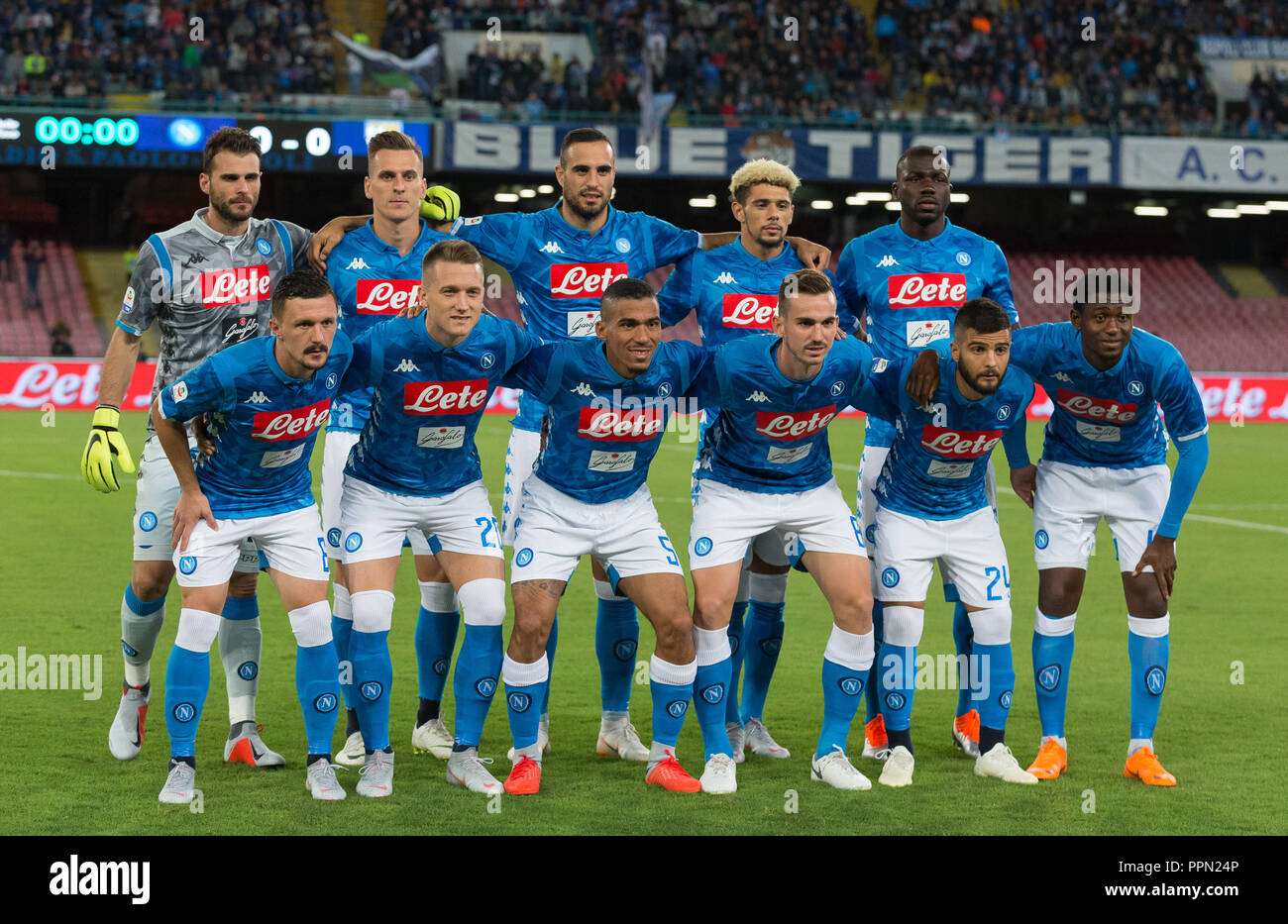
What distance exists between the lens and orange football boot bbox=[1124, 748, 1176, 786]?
19.0ft

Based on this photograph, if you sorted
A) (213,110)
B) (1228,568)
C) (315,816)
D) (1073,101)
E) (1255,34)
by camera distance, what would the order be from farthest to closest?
(1255,34)
(1073,101)
(213,110)
(1228,568)
(315,816)

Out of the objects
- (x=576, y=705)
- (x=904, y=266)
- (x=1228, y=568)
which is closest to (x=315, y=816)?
(x=576, y=705)

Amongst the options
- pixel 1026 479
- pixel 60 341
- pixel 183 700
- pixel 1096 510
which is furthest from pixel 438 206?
pixel 60 341

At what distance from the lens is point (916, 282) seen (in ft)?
21.4

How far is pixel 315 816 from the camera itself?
5180 mm

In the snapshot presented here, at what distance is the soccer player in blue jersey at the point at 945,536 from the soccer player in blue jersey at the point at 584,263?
971 mm

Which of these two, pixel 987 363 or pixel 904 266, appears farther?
pixel 904 266

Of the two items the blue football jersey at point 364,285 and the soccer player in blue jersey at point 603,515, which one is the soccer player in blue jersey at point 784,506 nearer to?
the soccer player in blue jersey at point 603,515

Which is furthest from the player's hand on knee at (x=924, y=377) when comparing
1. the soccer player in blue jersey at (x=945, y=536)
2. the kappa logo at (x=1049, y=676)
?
the kappa logo at (x=1049, y=676)

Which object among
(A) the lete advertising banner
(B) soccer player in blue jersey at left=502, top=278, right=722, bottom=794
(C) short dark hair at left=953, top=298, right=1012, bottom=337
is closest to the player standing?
(B) soccer player in blue jersey at left=502, top=278, right=722, bottom=794

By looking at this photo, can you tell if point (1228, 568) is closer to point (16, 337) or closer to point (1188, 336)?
point (1188, 336)

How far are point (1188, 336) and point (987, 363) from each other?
2734 centimetres

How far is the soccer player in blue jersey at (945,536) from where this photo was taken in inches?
229

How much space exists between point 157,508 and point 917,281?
336 cm
